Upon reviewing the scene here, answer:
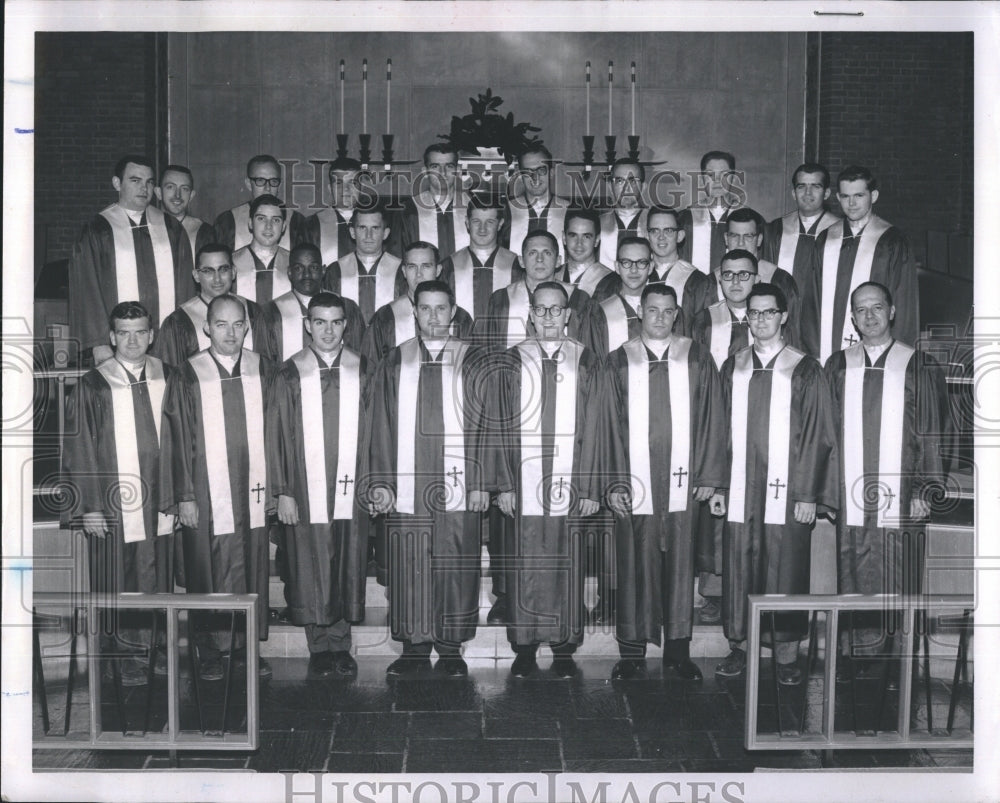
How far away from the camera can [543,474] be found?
19.9 ft

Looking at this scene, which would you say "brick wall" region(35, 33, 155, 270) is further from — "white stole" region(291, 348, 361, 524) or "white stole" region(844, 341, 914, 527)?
"white stole" region(844, 341, 914, 527)

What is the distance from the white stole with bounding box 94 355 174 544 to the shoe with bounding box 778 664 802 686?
3016mm

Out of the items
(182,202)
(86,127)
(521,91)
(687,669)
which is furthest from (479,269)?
(86,127)

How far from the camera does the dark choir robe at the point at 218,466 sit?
230 inches

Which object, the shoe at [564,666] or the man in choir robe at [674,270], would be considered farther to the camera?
the man in choir robe at [674,270]

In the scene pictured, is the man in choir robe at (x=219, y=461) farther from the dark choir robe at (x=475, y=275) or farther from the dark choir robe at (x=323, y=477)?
the dark choir robe at (x=475, y=275)

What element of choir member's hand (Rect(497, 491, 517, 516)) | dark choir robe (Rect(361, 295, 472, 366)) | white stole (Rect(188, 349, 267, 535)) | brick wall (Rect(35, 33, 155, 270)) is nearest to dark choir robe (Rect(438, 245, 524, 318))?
dark choir robe (Rect(361, 295, 472, 366))

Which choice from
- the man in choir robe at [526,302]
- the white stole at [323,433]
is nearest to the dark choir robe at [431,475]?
the white stole at [323,433]

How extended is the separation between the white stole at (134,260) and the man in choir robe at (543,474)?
196cm

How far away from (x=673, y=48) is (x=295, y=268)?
190 inches

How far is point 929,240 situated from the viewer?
9.30 meters

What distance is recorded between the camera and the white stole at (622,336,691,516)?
19.7ft

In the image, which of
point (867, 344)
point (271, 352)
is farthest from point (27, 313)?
point (867, 344)

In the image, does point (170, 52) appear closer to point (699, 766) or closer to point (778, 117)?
point (778, 117)
